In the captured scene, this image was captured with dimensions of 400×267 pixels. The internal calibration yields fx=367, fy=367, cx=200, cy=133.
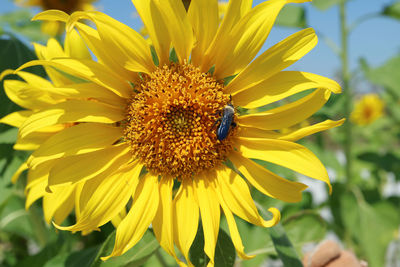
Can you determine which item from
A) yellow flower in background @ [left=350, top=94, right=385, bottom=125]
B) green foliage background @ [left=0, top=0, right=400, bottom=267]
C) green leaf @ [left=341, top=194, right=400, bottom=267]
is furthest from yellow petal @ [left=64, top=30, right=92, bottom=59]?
yellow flower in background @ [left=350, top=94, right=385, bottom=125]

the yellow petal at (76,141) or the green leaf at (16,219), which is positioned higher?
the yellow petal at (76,141)

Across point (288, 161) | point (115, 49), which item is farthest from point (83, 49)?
point (288, 161)

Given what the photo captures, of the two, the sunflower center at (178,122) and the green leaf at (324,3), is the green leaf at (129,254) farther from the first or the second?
the green leaf at (324,3)

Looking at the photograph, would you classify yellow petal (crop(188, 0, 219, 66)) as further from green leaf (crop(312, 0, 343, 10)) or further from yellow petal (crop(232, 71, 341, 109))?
green leaf (crop(312, 0, 343, 10))

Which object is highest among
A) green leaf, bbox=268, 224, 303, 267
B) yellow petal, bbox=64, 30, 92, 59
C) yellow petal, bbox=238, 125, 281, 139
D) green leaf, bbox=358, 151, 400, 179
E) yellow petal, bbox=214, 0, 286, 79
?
yellow petal, bbox=64, 30, 92, 59

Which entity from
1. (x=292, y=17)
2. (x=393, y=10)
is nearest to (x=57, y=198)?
(x=292, y=17)

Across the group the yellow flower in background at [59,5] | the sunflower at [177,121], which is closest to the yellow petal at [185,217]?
the sunflower at [177,121]

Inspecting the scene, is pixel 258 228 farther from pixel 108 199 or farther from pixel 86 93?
pixel 86 93
